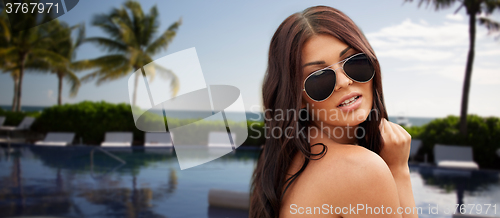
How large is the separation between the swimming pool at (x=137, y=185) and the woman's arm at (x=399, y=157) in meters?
5.54

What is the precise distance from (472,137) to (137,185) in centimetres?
1153

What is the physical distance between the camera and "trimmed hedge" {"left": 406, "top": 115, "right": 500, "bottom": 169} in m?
12.2

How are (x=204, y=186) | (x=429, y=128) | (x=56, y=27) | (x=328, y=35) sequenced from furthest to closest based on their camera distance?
(x=56, y=27), (x=429, y=128), (x=204, y=186), (x=328, y=35)

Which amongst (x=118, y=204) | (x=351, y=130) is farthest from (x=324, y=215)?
(x=118, y=204)

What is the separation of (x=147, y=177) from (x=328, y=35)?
29.9 feet

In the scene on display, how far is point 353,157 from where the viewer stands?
0.70 metres

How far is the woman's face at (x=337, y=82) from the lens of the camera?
0.80 meters

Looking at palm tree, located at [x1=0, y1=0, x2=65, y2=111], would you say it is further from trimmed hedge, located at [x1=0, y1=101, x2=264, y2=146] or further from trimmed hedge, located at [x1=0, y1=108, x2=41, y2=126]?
trimmed hedge, located at [x1=0, y1=101, x2=264, y2=146]

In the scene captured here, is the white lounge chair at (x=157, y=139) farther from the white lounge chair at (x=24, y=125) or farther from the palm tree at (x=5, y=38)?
the palm tree at (x=5, y=38)

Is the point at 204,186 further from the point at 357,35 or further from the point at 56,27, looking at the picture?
the point at 56,27

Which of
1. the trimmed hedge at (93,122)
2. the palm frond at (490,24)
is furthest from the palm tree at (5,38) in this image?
the palm frond at (490,24)

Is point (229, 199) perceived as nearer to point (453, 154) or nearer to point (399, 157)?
point (399, 157)

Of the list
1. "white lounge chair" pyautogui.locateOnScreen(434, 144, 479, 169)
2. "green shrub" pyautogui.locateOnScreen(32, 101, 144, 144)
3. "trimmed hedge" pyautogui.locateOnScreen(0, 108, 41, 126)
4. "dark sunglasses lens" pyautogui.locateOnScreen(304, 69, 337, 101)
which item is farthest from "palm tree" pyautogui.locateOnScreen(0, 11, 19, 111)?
"dark sunglasses lens" pyautogui.locateOnScreen(304, 69, 337, 101)

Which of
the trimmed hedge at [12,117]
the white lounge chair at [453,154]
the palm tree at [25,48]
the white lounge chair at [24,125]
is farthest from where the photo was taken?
the palm tree at [25,48]
